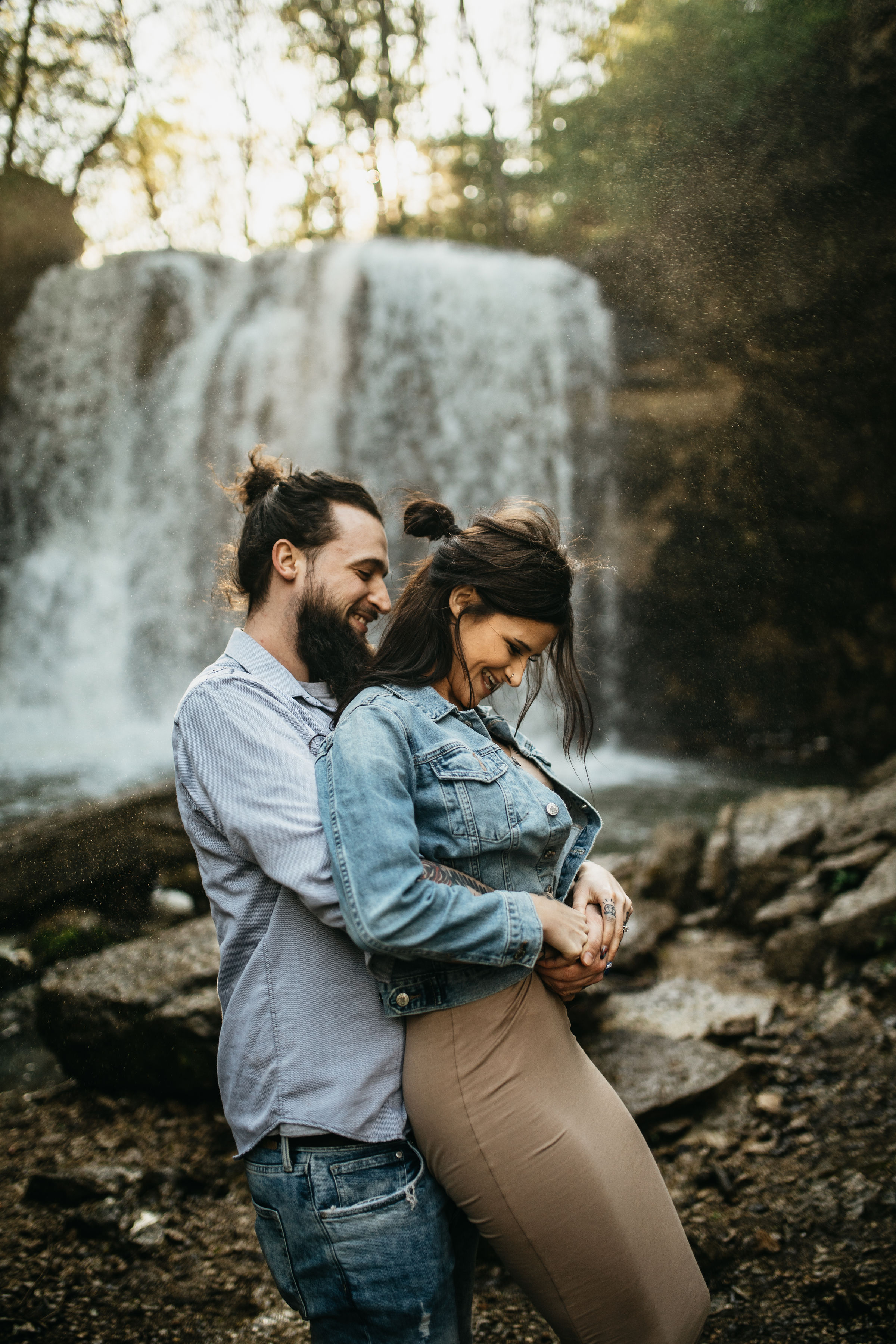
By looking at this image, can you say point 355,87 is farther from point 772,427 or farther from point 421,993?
point 421,993

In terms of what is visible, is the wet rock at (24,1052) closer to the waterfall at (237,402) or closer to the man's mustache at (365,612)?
the man's mustache at (365,612)

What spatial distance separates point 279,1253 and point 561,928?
0.68 metres

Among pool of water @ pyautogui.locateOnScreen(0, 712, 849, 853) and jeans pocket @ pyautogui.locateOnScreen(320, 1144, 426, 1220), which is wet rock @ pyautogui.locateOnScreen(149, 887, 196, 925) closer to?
pool of water @ pyautogui.locateOnScreen(0, 712, 849, 853)

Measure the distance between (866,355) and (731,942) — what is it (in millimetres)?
7539

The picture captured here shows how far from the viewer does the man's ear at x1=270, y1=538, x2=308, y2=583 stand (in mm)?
1754

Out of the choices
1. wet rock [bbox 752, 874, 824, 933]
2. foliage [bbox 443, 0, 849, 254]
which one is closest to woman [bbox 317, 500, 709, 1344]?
wet rock [bbox 752, 874, 824, 933]

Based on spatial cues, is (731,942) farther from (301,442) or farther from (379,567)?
(301,442)

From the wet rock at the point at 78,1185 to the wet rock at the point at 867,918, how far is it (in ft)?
9.85

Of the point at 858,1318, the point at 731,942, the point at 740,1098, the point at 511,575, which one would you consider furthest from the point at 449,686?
the point at 731,942

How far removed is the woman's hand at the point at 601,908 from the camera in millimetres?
1420

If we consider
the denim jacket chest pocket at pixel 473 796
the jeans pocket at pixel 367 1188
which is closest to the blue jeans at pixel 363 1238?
the jeans pocket at pixel 367 1188

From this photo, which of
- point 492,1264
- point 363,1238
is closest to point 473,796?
point 363,1238

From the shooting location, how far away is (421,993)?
4.30 feet

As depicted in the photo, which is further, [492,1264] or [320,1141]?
[492,1264]
